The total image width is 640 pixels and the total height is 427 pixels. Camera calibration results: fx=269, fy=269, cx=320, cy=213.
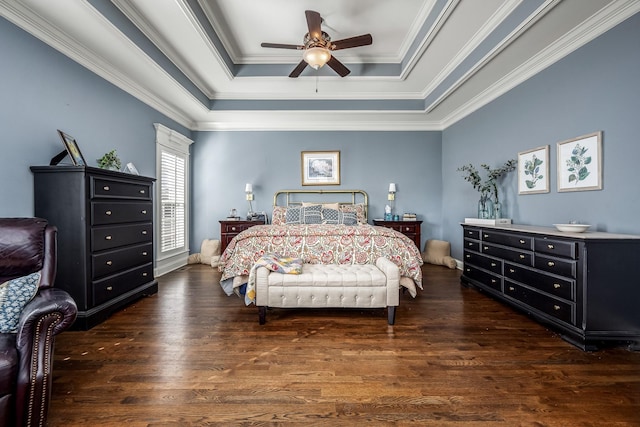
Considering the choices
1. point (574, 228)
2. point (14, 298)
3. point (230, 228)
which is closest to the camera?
point (14, 298)

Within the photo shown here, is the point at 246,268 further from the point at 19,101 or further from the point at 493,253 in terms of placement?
the point at 493,253

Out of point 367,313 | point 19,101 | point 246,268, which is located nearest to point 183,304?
point 246,268

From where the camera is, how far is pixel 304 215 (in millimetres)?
5281

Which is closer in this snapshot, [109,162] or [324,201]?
[109,162]

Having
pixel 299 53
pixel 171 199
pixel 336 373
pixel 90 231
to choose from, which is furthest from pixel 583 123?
pixel 171 199

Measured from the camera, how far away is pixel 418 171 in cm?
615

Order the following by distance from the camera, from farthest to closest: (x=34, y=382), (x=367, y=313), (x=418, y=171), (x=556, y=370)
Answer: (x=418, y=171)
(x=367, y=313)
(x=556, y=370)
(x=34, y=382)

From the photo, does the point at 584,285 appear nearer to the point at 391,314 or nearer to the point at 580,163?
the point at 580,163

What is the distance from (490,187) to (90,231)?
5.42m

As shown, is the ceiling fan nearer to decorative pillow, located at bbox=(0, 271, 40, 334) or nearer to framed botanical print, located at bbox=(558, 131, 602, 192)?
framed botanical print, located at bbox=(558, 131, 602, 192)

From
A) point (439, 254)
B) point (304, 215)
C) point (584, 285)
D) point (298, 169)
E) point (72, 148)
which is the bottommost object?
point (439, 254)

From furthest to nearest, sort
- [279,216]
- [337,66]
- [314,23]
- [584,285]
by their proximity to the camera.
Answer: [279,216], [337,66], [314,23], [584,285]

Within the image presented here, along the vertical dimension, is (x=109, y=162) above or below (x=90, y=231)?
above

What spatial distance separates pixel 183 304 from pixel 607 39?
5.52 meters
